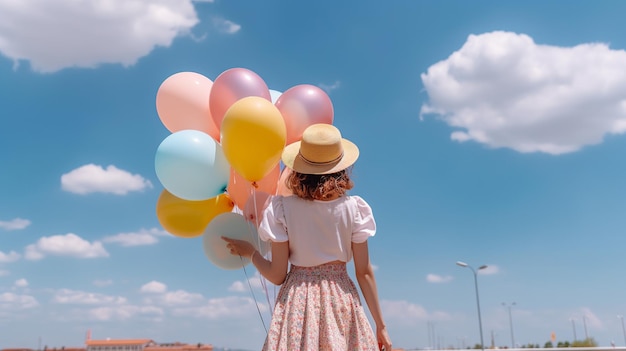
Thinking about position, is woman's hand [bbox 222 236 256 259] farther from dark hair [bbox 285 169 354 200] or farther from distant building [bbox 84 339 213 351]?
distant building [bbox 84 339 213 351]

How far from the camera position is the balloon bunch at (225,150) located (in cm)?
400

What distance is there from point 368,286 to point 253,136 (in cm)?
132

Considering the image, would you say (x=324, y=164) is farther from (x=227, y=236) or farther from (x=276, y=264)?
(x=227, y=236)

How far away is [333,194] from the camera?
11.2ft

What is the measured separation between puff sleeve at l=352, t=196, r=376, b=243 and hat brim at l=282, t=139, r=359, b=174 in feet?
0.73

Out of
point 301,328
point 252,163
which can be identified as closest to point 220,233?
point 252,163

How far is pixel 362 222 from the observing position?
341cm

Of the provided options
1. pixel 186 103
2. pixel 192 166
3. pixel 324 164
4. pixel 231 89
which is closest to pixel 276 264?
pixel 324 164

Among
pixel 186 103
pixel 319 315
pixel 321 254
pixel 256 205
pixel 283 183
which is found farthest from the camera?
pixel 186 103

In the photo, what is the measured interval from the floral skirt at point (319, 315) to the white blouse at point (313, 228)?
8 centimetres

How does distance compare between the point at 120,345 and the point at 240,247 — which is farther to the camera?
the point at 120,345

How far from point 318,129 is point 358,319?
1.20 meters

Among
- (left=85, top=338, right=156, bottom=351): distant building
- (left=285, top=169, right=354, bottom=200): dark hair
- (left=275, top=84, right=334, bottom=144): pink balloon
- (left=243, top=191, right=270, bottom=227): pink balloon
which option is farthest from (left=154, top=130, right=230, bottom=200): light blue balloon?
(left=85, top=338, right=156, bottom=351): distant building

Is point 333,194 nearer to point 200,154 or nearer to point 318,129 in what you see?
point 318,129
